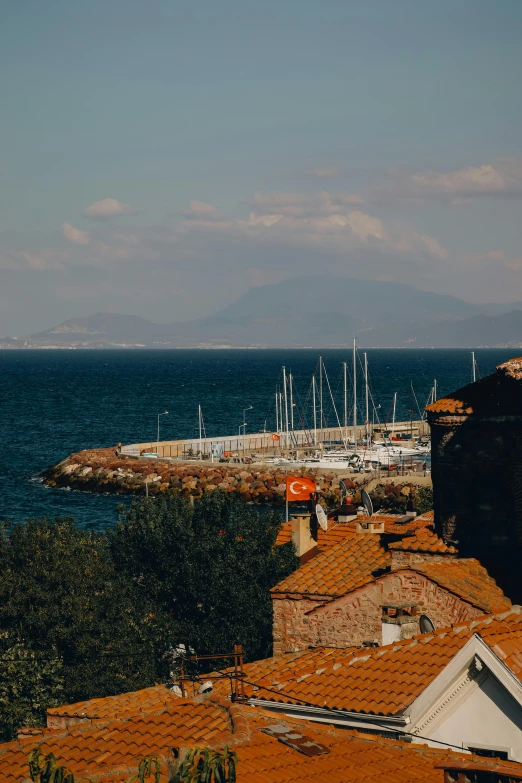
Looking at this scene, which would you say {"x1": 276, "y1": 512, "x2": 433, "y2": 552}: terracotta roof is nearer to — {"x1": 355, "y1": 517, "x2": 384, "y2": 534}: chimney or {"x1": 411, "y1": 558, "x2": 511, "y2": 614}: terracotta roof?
{"x1": 355, "y1": 517, "x2": 384, "y2": 534}: chimney

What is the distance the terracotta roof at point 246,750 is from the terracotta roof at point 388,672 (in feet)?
3.99

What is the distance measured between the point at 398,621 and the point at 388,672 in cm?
474

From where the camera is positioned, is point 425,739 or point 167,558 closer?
point 425,739

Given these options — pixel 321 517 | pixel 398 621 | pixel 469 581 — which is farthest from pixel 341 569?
pixel 321 517

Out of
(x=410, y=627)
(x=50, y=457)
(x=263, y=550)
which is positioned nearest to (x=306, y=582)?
(x=410, y=627)

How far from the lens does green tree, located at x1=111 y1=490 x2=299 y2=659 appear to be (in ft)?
100

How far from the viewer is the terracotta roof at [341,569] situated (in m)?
25.1

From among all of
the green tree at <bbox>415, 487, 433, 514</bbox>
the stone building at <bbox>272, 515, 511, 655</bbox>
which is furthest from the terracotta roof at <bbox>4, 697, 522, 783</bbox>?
the green tree at <bbox>415, 487, 433, 514</bbox>

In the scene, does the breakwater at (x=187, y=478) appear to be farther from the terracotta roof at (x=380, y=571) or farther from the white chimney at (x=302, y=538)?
the terracotta roof at (x=380, y=571)

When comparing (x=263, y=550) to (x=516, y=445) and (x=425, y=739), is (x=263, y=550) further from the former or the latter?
(x=425, y=739)

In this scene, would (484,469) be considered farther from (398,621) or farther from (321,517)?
(398,621)

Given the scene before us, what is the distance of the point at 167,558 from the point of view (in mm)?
34188

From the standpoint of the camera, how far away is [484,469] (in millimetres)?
27406

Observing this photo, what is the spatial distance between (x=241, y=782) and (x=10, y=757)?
4.00 m
